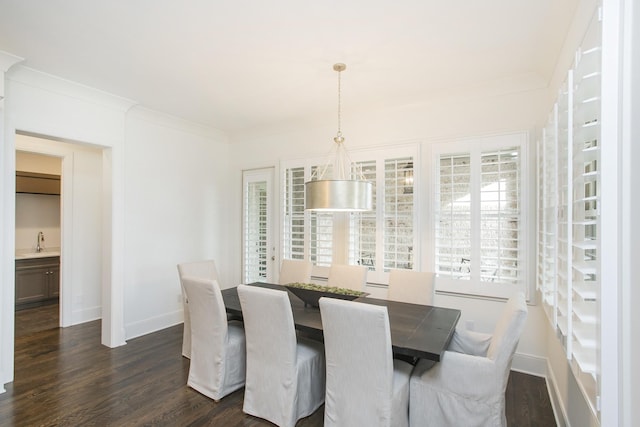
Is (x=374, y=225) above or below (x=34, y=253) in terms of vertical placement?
above

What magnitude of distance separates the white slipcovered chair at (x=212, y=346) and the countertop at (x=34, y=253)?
13.2 feet

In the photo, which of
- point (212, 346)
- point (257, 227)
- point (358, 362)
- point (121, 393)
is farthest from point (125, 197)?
point (358, 362)

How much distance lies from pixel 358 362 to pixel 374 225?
6.92ft

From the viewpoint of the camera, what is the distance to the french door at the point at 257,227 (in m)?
4.84

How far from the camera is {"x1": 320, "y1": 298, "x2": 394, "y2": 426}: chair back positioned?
6.02ft

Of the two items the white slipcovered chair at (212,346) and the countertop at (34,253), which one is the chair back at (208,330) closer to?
the white slipcovered chair at (212,346)

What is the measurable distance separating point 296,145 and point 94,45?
2516mm

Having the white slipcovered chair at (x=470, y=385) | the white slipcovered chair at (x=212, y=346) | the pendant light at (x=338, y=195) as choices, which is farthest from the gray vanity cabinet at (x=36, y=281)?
the white slipcovered chair at (x=470, y=385)

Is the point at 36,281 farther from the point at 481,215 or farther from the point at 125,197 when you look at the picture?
the point at 481,215

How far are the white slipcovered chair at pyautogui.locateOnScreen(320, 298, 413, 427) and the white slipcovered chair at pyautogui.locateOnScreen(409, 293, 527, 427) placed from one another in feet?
0.41

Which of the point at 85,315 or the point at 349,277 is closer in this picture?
the point at 349,277

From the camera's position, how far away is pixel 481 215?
3229 millimetres

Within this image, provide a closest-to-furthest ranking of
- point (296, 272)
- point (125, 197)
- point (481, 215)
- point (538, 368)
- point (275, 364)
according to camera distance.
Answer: point (275, 364) → point (538, 368) → point (481, 215) → point (296, 272) → point (125, 197)

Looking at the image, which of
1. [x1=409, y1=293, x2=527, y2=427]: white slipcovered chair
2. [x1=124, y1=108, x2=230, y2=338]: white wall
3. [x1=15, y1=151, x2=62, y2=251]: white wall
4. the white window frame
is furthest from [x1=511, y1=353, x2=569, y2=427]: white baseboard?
[x1=15, y1=151, x2=62, y2=251]: white wall
